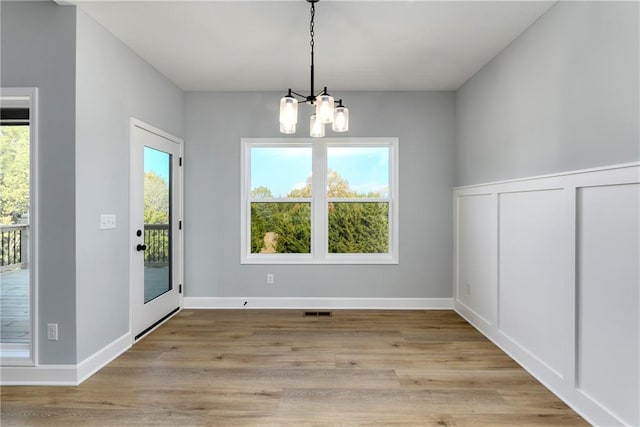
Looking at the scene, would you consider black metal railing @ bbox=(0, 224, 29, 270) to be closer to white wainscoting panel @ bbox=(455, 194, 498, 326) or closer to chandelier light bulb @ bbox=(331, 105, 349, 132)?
chandelier light bulb @ bbox=(331, 105, 349, 132)

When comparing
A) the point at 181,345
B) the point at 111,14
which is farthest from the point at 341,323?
the point at 111,14

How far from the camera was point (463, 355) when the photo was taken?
9.60ft

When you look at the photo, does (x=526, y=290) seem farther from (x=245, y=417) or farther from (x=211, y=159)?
(x=211, y=159)

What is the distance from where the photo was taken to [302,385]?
7.97 ft

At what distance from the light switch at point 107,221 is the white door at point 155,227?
0.30m

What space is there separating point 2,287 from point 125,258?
102 cm

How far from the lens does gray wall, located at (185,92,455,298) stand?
4223 mm

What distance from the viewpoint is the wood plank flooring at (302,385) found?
207cm

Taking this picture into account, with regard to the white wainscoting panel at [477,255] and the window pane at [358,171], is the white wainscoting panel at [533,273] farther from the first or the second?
the window pane at [358,171]

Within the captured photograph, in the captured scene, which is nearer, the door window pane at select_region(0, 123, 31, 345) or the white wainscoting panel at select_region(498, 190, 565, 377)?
the white wainscoting panel at select_region(498, 190, 565, 377)

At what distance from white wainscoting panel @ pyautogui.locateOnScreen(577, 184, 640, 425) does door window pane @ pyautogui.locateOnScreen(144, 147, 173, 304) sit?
3.71m

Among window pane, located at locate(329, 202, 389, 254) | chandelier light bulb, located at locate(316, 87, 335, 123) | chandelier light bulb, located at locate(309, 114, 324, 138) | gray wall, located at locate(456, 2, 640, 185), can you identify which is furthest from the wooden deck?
gray wall, located at locate(456, 2, 640, 185)

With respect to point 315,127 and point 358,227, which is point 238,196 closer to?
point 358,227

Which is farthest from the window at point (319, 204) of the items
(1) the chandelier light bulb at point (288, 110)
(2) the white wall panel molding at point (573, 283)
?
(1) the chandelier light bulb at point (288, 110)
